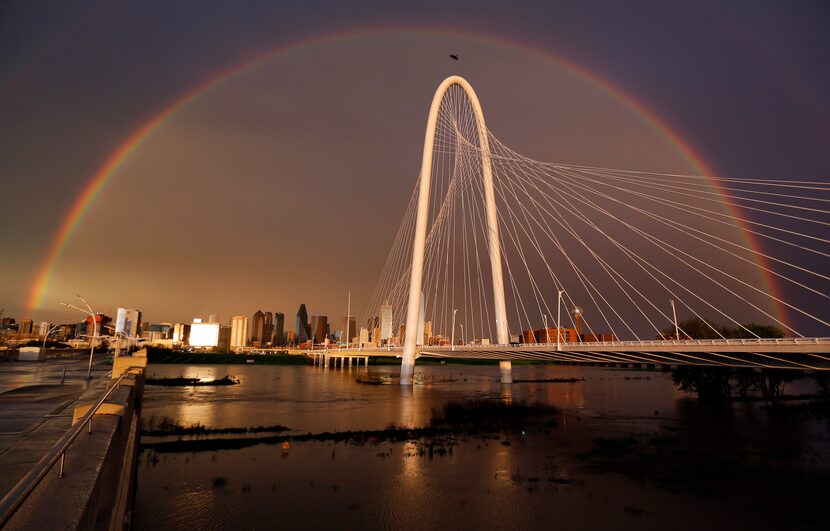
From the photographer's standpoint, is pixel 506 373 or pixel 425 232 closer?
pixel 425 232

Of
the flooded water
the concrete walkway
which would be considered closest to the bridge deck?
the flooded water

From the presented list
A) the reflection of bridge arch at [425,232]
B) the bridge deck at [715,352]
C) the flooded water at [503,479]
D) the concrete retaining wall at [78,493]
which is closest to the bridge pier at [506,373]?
the reflection of bridge arch at [425,232]

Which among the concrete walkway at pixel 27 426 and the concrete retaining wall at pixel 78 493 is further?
the concrete walkway at pixel 27 426

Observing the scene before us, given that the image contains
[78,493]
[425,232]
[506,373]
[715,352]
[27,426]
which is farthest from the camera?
[506,373]

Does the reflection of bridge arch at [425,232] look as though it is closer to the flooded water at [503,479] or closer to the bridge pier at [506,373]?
the bridge pier at [506,373]

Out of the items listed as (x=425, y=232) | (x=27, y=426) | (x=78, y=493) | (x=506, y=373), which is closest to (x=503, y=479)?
(x=27, y=426)

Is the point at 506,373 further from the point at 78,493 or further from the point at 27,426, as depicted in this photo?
the point at 78,493
